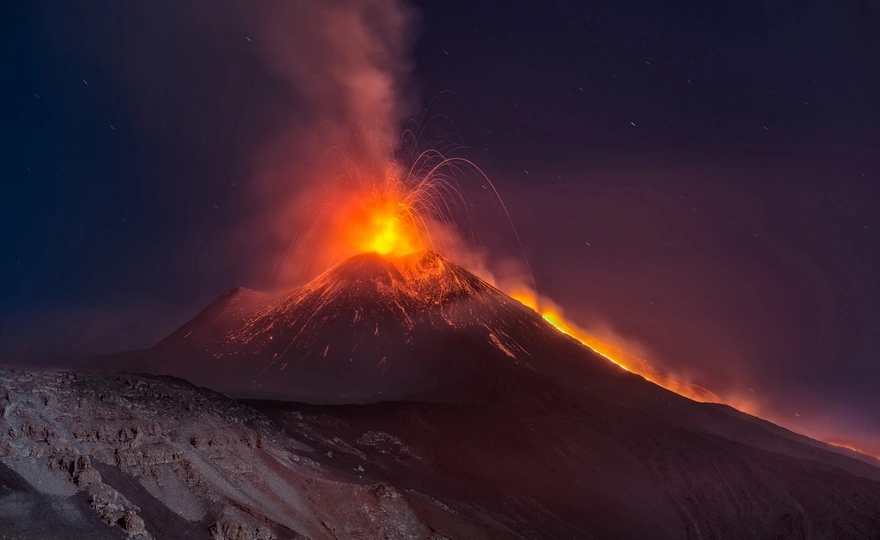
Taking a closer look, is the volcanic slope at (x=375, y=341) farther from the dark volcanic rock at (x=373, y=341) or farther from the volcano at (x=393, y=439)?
the volcano at (x=393, y=439)

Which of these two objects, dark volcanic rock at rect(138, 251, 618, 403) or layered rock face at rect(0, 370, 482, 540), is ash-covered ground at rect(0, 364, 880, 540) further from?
dark volcanic rock at rect(138, 251, 618, 403)

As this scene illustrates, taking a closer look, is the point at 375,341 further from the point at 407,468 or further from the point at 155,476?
the point at 155,476

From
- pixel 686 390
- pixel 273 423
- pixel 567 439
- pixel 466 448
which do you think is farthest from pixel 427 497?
pixel 686 390

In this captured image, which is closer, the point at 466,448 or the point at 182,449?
the point at 182,449

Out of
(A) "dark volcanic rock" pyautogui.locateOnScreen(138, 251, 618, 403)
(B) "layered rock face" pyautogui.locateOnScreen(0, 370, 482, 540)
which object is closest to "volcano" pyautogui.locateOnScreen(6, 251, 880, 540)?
(B) "layered rock face" pyautogui.locateOnScreen(0, 370, 482, 540)

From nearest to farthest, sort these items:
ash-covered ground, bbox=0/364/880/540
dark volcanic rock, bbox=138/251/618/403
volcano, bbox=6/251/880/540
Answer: ash-covered ground, bbox=0/364/880/540 → volcano, bbox=6/251/880/540 → dark volcanic rock, bbox=138/251/618/403

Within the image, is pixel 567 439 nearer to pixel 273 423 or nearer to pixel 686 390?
pixel 273 423

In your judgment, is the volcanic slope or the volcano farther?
the volcanic slope

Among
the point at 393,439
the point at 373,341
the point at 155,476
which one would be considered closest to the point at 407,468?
the point at 393,439
